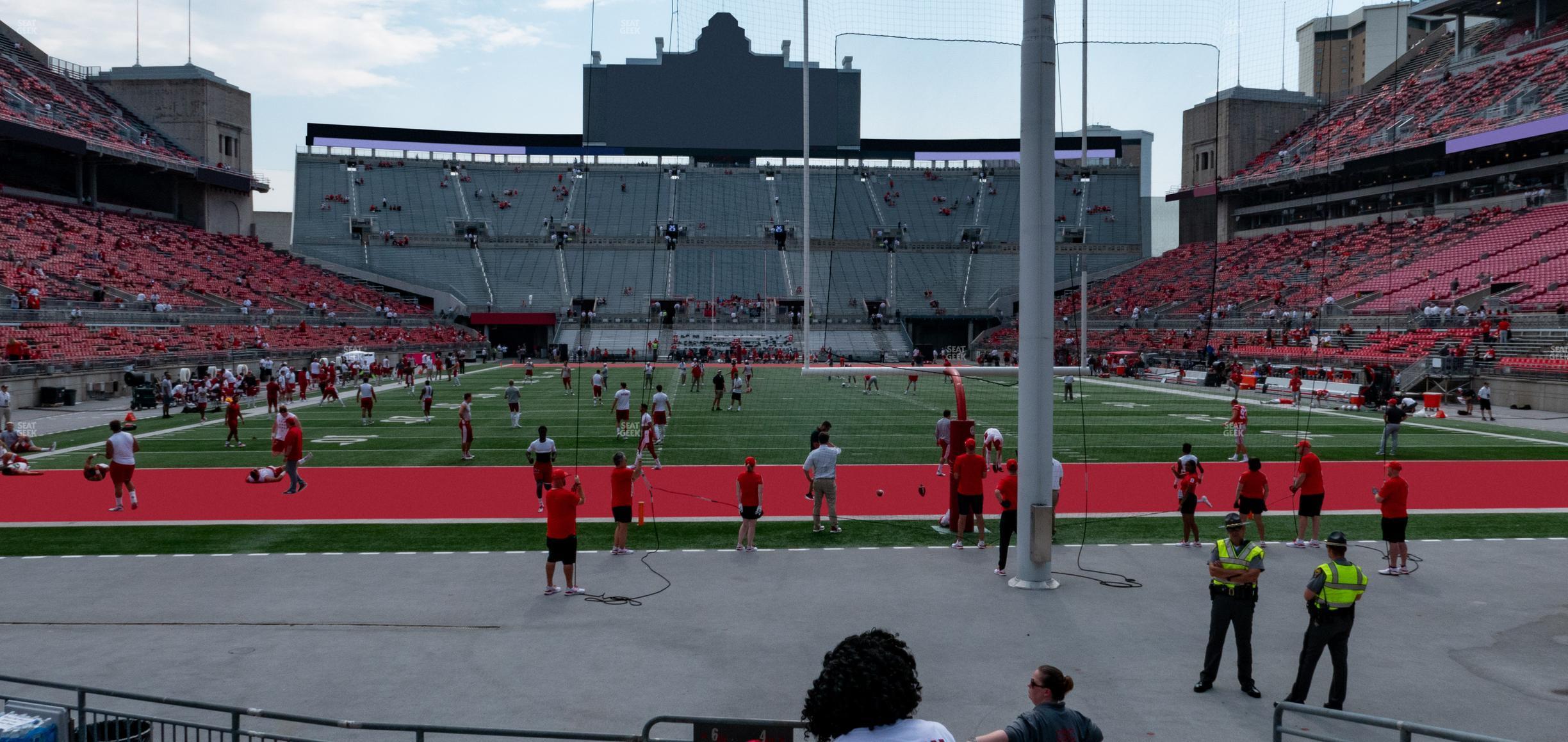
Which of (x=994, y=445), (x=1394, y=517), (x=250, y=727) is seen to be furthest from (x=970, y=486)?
(x=250, y=727)

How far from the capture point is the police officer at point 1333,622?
715cm

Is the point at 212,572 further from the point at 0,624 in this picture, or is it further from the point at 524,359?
the point at 524,359

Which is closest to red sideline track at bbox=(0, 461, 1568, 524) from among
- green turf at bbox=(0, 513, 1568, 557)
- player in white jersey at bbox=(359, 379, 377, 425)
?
green turf at bbox=(0, 513, 1568, 557)

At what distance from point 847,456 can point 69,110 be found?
195 feet

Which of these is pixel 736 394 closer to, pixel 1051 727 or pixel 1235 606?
pixel 1235 606

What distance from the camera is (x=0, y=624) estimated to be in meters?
9.18

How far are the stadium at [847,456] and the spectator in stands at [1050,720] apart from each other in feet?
0.07

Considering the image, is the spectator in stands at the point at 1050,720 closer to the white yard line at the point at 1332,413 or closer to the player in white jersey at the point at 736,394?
the white yard line at the point at 1332,413

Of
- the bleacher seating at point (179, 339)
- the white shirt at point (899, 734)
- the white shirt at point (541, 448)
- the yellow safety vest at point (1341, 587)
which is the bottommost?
the yellow safety vest at point (1341, 587)

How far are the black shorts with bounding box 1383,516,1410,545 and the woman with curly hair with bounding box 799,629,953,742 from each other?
32.4 feet

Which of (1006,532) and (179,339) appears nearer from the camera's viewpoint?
(1006,532)

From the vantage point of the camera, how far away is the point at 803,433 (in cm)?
2578

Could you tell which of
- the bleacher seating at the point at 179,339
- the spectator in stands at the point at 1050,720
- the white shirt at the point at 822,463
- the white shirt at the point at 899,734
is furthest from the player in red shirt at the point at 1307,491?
the bleacher seating at the point at 179,339

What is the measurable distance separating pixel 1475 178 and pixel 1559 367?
29113 millimetres
